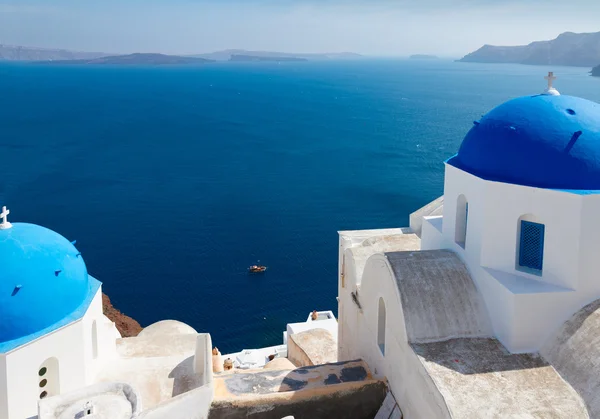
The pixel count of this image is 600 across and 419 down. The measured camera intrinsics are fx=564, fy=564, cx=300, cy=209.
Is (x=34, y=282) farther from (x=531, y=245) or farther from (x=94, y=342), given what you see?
(x=531, y=245)

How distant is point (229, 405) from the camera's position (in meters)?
11.4

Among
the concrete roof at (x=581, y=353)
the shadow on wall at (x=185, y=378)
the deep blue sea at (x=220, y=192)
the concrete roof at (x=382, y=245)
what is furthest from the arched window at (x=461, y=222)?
the deep blue sea at (x=220, y=192)

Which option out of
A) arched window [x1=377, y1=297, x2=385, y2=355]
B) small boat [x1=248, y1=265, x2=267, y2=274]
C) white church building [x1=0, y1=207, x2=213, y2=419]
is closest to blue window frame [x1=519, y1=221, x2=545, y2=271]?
arched window [x1=377, y1=297, x2=385, y2=355]

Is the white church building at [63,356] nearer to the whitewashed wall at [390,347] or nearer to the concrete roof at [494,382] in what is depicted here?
the whitewashed wall at [390,347]

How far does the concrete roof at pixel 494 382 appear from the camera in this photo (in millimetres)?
8523

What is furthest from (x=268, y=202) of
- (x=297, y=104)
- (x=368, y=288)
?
(x=297, y=104)

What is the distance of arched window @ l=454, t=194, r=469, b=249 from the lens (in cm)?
1220

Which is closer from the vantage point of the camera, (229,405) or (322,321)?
(229,405)

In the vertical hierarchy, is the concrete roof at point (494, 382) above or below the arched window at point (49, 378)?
above

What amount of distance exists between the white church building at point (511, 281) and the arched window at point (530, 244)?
0.06 ft

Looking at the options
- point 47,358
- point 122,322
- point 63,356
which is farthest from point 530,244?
point 122,322

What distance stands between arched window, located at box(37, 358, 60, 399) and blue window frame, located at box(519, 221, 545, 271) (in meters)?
9.47

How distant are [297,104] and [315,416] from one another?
102851 millimetres

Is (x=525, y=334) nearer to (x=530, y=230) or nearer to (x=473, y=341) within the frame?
(x=473, y=341)
